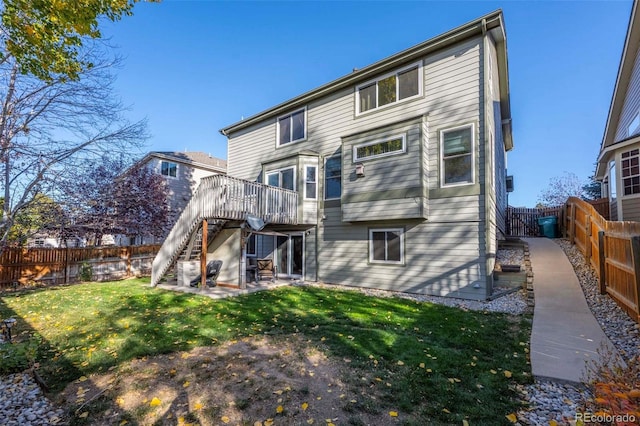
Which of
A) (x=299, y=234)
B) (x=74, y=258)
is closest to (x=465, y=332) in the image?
(x=299, y=234)

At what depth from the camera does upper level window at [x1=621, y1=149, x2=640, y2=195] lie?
10.3 meters

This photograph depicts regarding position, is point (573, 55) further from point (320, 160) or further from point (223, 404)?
point (223, 404)

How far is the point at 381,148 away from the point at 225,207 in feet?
18.5

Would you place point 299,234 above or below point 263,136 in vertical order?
below

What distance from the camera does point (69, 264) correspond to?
12586 mm

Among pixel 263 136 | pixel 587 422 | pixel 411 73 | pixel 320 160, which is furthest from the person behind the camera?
pixel 263 136

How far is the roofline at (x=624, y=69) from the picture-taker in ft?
36.0

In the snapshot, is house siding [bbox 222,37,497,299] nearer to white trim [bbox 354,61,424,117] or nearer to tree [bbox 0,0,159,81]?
white trim [bbox 354,61,424,117]

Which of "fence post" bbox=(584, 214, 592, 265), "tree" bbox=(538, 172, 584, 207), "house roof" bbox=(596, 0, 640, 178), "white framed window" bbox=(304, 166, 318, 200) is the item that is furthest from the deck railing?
"tree" bbox=(538, 172, 584, 207)

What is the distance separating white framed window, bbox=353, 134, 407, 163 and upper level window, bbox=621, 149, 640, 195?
8636mm

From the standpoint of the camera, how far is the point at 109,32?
6.30 metres

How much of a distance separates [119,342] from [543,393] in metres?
6.47

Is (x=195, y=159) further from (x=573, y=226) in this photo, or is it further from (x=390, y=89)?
(x=573, y=226)

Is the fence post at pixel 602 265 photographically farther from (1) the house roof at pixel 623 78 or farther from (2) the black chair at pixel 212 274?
(2) the black chair at pixel 212 274
